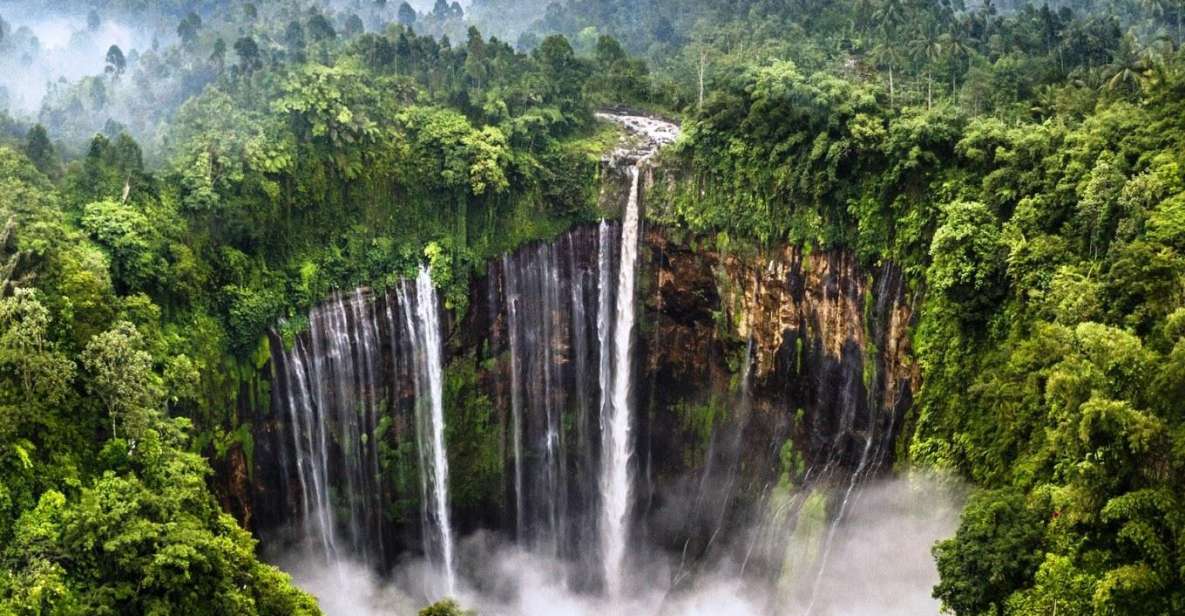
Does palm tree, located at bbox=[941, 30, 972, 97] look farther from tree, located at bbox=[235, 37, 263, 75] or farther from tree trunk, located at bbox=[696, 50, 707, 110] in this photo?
tree, located at bbox=[235, 37, 263, 75]

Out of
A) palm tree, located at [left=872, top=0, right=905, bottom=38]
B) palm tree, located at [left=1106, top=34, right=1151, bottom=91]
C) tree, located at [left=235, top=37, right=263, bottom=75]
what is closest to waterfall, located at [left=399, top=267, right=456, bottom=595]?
tree, located at [left=235, top=37, right=263, bottom=75]

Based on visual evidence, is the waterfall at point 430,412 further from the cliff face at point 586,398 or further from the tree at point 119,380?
the tree at point 119,380

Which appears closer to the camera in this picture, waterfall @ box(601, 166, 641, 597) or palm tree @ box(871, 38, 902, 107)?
waterfall @ box(601, 166, 641, 597)

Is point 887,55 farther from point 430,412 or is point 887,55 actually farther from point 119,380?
point 119,380

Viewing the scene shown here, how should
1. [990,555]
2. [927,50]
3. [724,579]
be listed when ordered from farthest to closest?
[927,50] < [724,579] < [990,555]

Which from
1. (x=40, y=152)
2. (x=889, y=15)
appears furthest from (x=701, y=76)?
(x=40, y=152)

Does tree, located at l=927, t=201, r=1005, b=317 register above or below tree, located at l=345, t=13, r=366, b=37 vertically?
below
